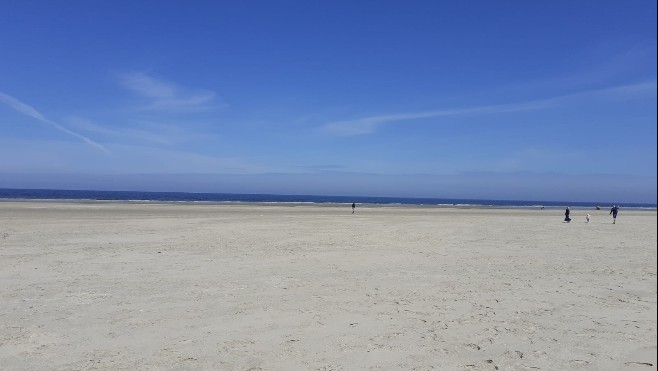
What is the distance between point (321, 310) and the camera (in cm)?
866

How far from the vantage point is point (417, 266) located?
44.9 feet

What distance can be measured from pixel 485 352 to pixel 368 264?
7565 millimetres

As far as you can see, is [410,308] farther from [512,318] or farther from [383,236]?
[383,236]

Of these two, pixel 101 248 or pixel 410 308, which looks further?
pixel 101 248

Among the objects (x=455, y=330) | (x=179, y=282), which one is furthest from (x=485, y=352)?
(x=179, y=282)

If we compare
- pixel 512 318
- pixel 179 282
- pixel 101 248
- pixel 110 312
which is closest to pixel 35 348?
pixel 110 312

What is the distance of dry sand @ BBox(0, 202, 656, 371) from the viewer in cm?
634

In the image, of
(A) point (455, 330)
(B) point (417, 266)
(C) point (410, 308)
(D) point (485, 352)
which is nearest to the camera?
(D) point (485, 352)

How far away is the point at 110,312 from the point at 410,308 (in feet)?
19.0

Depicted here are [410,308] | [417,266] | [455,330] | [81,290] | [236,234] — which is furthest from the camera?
[236,234]

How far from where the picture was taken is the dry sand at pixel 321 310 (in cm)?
634

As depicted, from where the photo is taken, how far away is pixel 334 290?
10.3 m

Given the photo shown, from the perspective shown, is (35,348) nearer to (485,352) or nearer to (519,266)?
(485,352)

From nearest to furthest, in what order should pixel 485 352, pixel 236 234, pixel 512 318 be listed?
1. pixel 485 352
2. pixel 512 318
3. pixel 236 234
